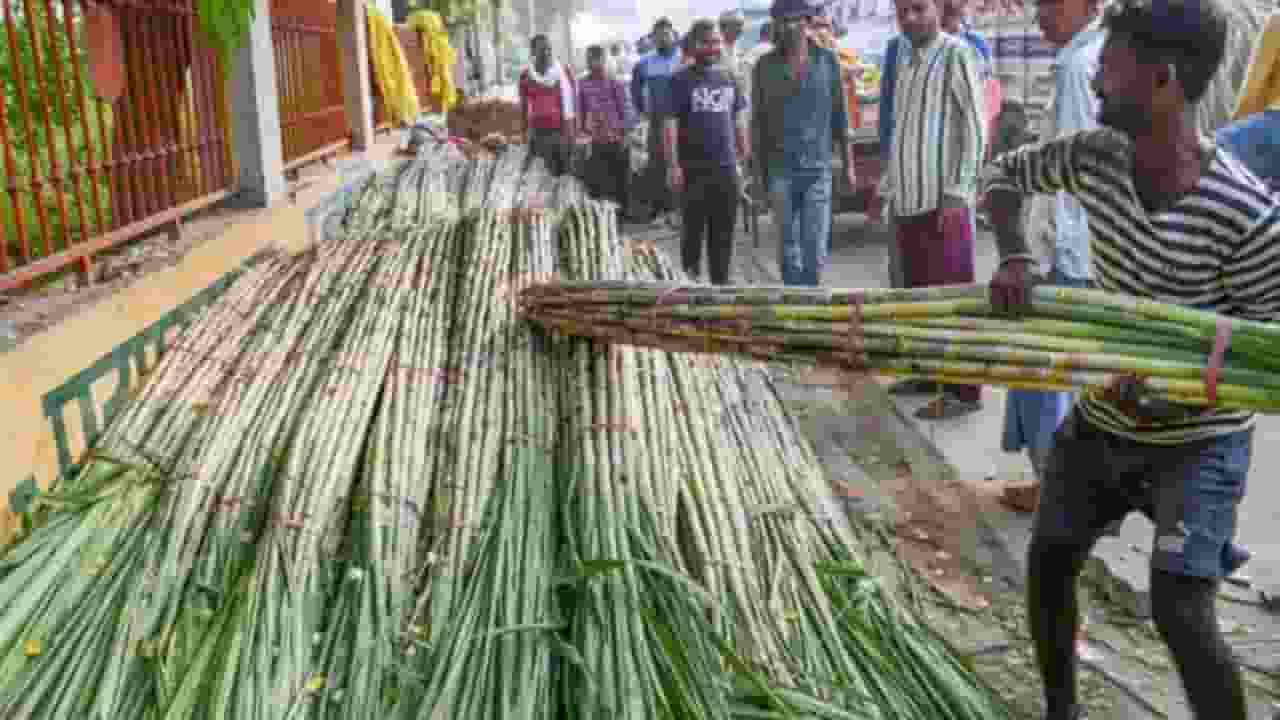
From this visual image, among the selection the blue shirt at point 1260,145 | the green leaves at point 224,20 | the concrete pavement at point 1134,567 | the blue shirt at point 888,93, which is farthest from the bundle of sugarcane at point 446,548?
the green leaves at point 224,20

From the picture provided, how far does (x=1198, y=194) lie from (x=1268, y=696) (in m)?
1.46

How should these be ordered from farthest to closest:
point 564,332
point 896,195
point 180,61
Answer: point 180,61, point 896,195, point 564,332

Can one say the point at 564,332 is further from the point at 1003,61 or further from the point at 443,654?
the point at 1003,61

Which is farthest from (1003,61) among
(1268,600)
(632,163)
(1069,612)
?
(1069,612)

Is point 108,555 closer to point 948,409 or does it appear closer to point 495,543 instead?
point 495,543

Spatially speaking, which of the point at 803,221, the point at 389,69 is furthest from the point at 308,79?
the point at 803,221

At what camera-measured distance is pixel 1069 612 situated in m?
2.80

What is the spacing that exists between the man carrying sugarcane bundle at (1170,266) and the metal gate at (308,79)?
7.42 meters

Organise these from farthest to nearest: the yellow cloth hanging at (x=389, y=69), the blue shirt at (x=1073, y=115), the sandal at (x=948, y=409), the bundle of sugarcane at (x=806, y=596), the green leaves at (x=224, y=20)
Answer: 1. the yellow cloth hanging at (x=389, y=69)
2. the green leaves at (x=224, y=20)
3. the sandal at (x=948, y=409)
4. the blue shirt at (x=1073, y=115)
5. the bundle of sugarcane at (x=806, y=596)

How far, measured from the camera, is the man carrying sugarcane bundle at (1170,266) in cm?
238

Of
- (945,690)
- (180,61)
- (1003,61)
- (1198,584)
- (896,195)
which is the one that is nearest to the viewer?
(1198,584)

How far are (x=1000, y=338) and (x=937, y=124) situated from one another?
3.36 m

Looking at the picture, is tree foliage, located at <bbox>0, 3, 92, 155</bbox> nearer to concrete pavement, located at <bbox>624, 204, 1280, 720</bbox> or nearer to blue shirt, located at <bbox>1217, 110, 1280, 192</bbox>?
concrete pavement, located at <bbox>624, 204, 1280, 720</bbox>

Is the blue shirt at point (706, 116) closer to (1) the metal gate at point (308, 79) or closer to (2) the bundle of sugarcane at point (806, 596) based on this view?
(1) the metal gate at point (308, 79)
